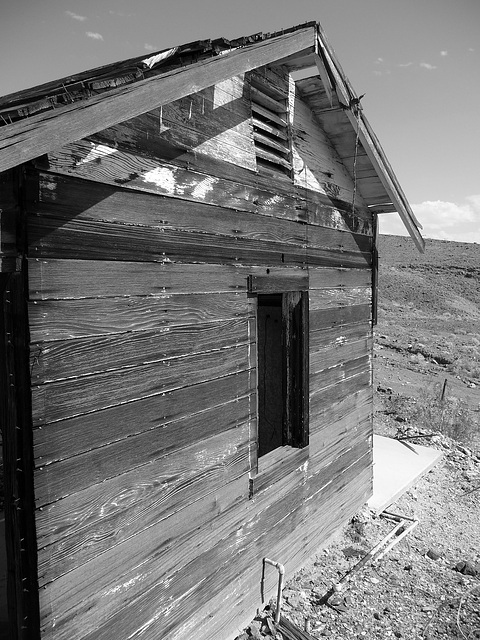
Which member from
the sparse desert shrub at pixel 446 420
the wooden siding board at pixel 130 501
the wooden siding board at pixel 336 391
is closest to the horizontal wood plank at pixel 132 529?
the wooden siding board at pixel 130 501

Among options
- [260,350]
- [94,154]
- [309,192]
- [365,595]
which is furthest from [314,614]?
[94,154]

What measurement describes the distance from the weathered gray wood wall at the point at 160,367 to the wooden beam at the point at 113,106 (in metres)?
0.31

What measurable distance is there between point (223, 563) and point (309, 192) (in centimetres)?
330

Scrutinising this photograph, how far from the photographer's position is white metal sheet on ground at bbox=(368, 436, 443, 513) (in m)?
6.46

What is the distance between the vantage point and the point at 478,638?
4.14 metres

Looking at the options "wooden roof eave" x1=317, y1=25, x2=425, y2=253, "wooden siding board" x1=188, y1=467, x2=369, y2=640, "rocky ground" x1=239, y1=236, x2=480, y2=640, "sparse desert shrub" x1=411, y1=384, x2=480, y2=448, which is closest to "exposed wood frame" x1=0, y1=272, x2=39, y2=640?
"wooden siding board" x1=188, y1=467, x2=369, y2=640

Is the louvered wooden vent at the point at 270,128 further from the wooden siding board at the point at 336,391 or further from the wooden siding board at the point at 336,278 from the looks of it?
the wooden siding board at the point at 336,391

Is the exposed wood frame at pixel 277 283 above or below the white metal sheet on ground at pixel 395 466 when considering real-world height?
above

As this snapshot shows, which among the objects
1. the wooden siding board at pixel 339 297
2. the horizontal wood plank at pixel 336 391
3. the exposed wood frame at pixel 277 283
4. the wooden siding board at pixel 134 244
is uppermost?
the wooden siding board at pixel 134 244

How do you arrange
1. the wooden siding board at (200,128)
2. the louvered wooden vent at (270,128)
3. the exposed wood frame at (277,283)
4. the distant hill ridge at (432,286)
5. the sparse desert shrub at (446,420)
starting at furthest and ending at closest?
1. the distant hill ridge at (432,286)
2. the sparse desert shrub at (446,420)
3. the louvered wooden vent at (270,128)
4. the exposed wood frame at (277,283)
5. the wooden siding board at (200,128)

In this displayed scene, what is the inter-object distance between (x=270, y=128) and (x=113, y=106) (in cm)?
215

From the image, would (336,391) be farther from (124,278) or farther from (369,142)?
(124,278)

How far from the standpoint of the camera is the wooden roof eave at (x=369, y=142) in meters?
4.24

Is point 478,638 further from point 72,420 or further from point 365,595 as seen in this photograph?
point 72,420
